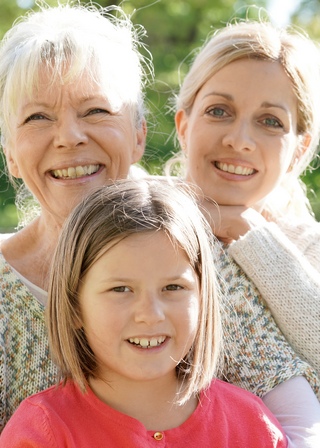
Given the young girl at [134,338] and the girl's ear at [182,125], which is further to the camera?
the girl's ear at [182,125]

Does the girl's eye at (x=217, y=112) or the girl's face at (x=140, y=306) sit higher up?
the girl's eye at (x=217, y=112)

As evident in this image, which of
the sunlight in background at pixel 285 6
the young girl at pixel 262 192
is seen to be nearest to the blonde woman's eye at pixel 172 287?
the young girl at pixel 262 192

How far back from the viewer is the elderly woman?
2436 mm

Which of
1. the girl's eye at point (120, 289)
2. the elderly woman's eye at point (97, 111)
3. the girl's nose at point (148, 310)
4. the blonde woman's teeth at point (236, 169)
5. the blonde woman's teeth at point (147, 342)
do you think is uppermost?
the elderly woman's eye at point (97, 111)

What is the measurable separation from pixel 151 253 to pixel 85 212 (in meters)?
0.21

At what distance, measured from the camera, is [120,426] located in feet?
6.56

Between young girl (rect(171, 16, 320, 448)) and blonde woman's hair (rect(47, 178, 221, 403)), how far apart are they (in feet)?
A: 0.90

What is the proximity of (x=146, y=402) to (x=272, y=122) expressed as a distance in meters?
1.12

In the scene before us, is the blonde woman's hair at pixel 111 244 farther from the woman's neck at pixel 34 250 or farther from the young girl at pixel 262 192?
the woman's neck at pixel 34 250

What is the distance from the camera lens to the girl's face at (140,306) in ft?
6.45

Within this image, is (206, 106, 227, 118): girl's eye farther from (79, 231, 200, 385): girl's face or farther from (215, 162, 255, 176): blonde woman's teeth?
(79, 231, 200, 385): girl's face

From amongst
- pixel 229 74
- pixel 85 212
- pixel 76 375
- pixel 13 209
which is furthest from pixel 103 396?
pixel 13 209

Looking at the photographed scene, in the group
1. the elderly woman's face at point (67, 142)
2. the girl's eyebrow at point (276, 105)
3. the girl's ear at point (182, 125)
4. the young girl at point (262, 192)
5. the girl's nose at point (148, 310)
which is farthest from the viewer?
the girl's ear at point (182, 125)

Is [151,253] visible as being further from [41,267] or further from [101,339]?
[41,267]
